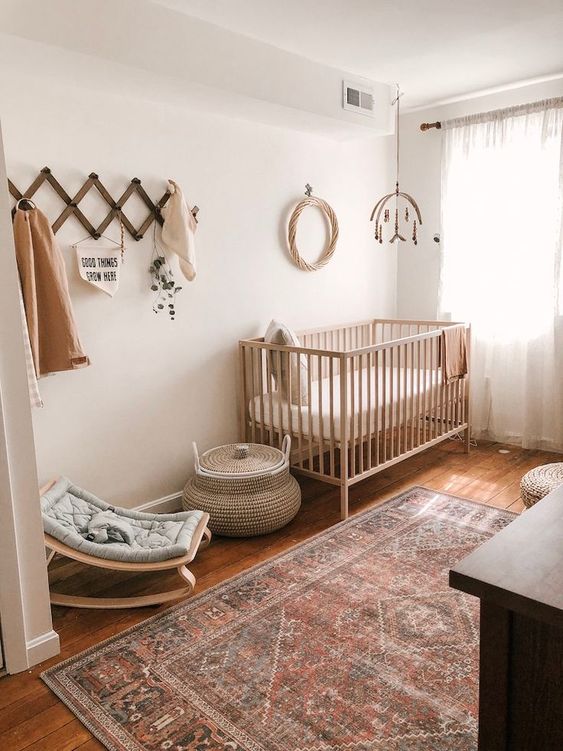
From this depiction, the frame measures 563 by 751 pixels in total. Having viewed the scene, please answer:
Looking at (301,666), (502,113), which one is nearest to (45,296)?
(301,666)

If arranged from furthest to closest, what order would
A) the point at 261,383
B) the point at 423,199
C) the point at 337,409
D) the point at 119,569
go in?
the point at 423,199 → the point at 261,383 → the point at 337,409 → the point at 119,569

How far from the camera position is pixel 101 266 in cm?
282

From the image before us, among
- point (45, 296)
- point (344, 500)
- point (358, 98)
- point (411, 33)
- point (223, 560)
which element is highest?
point (411, 33)

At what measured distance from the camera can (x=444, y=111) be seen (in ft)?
14.0

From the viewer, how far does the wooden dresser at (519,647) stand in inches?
37.6

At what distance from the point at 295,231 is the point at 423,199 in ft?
4.16

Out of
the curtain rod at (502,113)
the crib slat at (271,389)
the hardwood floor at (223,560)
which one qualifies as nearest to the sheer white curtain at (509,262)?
the curtain rod at (502,113)

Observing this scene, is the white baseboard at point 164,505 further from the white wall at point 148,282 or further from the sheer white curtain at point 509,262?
the sheer white curtain at point 509,262

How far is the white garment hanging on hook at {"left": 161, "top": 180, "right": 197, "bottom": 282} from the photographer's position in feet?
9.86

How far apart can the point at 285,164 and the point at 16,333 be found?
2.30 meters

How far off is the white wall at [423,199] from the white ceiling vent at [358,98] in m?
0.98

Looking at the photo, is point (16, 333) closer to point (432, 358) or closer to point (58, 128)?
point (58, 128)

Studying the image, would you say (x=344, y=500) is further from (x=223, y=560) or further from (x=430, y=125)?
(x=430, y=125)

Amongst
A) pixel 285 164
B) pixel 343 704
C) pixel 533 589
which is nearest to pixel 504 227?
pixel 285 164
